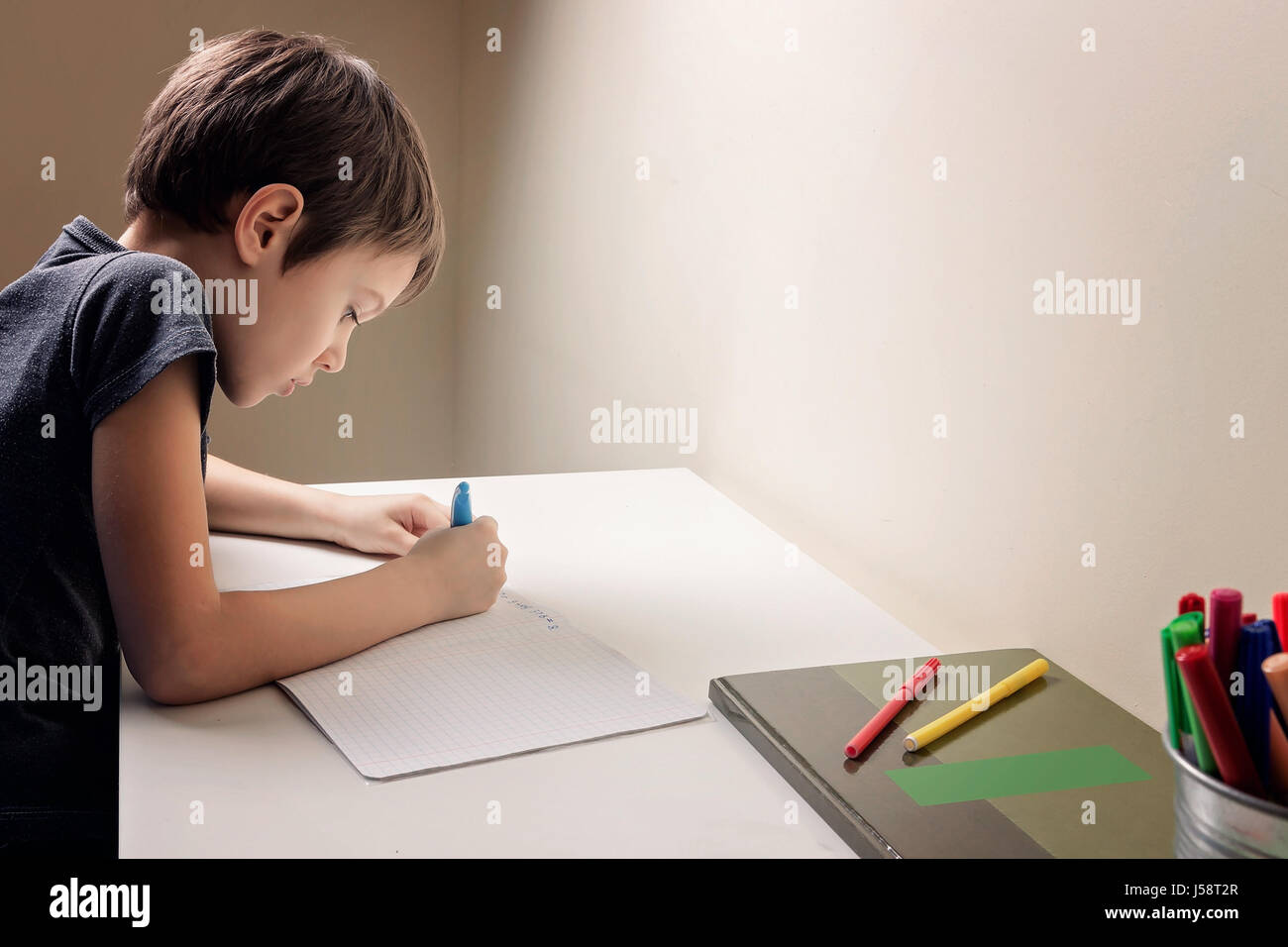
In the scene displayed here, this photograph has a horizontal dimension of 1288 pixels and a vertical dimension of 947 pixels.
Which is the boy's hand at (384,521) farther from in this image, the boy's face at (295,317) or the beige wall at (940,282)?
the beige wall at (940,282)

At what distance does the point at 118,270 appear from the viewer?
78cm

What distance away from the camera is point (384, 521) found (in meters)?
1.06

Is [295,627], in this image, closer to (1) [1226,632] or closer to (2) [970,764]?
(2) [970,764]

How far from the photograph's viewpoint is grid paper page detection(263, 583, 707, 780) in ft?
2.28

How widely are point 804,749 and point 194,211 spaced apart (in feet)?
2.05

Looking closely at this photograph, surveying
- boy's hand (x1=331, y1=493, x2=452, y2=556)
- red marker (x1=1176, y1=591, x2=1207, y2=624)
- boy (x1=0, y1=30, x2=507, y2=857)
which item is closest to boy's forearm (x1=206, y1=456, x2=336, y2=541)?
boy's hand (x1=331, y1=493, x2=452, y2=556)

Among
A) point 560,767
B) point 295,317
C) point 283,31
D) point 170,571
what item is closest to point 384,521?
point 295,317

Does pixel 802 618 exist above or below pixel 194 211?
below

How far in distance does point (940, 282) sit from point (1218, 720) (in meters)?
0.56

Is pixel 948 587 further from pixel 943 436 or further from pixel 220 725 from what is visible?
pixel 220 725

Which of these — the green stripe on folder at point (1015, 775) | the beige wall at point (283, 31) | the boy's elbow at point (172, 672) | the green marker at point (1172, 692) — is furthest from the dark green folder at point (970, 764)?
the beige wall at point (283, 31)

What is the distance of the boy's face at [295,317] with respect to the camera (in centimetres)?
91
